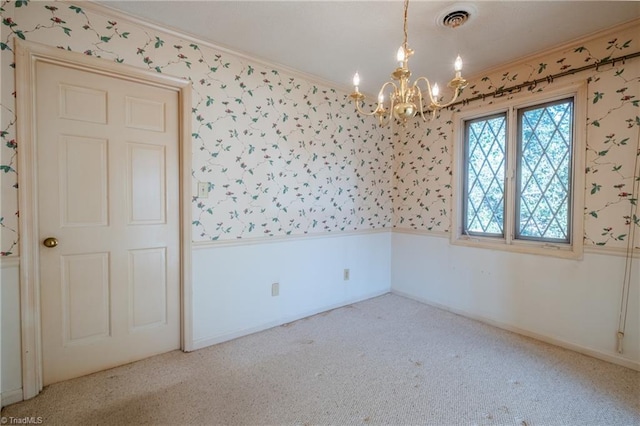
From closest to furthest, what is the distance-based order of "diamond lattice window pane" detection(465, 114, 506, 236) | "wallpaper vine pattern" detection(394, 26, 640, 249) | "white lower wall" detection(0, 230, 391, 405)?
"white lower wall" detection(0, 230, 391, 405), "wallpaper vine pattern" detection(394, 26, 640, 249), "diamond lattice window pane" detection(465, 114, 506, 236)

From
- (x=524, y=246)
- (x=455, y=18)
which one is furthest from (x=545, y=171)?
(x=455, y=18)

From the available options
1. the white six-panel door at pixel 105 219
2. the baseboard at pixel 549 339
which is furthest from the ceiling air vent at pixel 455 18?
the baseboard at pixel 549 339

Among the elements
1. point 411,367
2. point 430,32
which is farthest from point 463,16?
point 411,367

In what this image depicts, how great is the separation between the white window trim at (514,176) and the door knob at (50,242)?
3.29 meters

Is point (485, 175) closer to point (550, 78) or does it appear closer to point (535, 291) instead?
point (550, 78)

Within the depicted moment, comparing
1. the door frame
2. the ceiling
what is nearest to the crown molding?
the ceiling

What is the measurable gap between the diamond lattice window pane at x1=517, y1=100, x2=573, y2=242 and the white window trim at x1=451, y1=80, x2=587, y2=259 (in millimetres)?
63

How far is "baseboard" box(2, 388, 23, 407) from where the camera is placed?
5.63 feet

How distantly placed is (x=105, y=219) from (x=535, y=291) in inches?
134

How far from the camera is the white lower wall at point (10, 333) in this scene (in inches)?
67.6

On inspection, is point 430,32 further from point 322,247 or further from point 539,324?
point 539,324

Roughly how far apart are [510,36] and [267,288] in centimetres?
280

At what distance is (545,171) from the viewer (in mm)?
2580

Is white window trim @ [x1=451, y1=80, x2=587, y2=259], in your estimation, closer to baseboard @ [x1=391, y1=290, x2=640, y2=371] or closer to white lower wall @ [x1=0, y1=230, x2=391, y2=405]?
baseboard @ [x1=391, y1=290, x2=640, y2=371]
